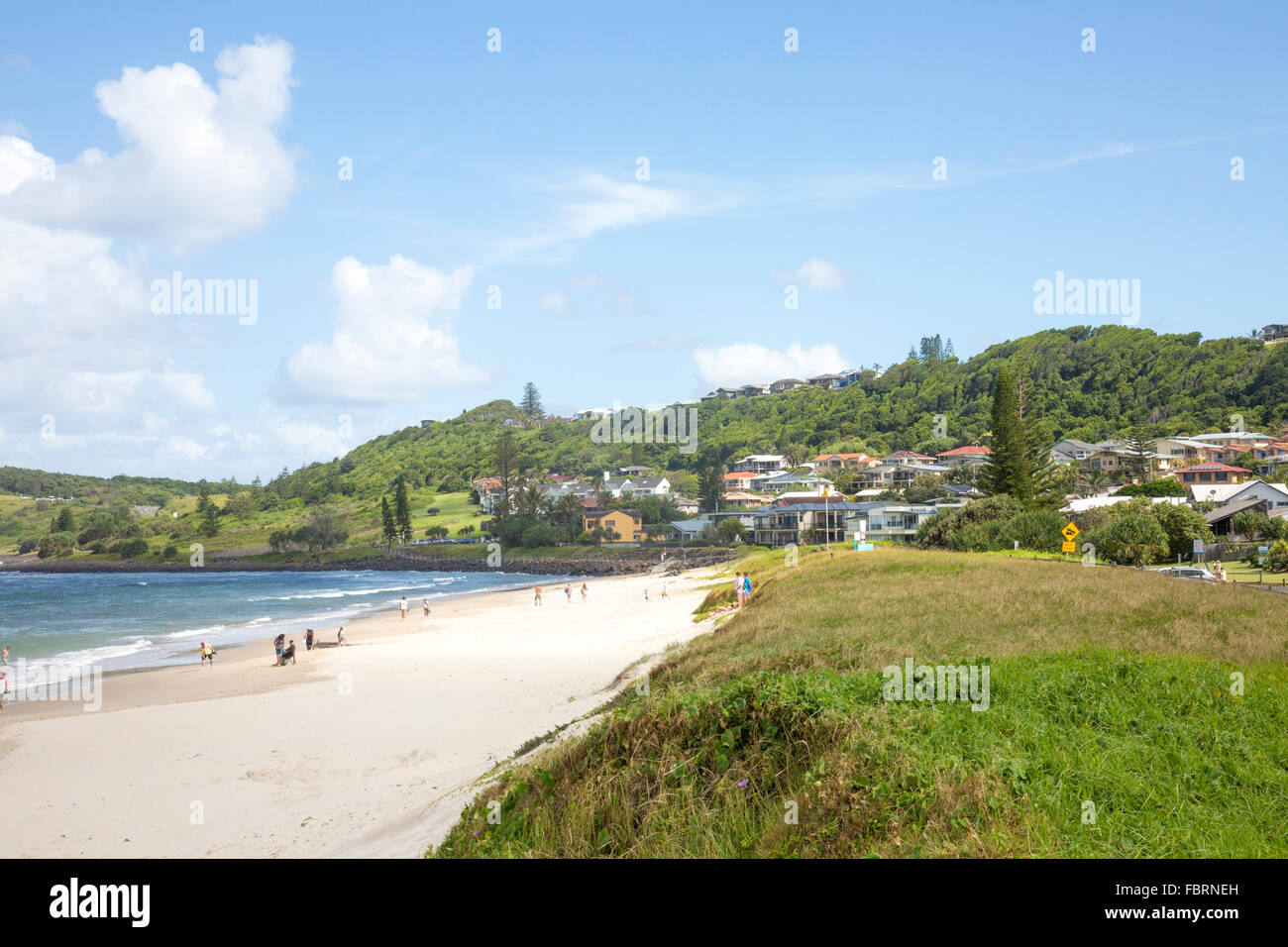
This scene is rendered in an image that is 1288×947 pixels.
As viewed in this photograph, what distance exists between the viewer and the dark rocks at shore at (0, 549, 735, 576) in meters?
85.3

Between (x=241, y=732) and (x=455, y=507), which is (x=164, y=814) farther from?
(x=455, y=507)

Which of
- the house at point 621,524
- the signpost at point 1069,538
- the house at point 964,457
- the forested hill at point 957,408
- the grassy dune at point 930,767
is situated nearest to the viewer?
the grassy dune at point 930,767

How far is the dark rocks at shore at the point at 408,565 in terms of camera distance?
85.3m

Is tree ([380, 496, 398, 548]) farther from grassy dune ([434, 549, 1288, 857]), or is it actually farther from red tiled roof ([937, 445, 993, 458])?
grassy dune ([434, 549, 1288, 857])

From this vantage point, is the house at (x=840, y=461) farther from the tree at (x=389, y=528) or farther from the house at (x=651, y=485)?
the tree at (x=389, y=528)

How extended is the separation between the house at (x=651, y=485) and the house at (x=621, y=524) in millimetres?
16405

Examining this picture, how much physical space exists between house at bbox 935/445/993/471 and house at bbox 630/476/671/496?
4099cm

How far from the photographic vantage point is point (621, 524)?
10794cm

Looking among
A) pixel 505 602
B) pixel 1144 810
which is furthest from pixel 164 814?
pixel 505 602

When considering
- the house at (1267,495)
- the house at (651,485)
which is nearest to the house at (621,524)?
the house at (651,485)

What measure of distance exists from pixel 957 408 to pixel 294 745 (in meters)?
142

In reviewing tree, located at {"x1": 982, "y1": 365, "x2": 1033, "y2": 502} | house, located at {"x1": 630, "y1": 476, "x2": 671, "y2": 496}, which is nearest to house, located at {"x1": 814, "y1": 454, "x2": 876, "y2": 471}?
house, located at {"x1": 630, "y1": 476, "x2": 671, "y2": 496}

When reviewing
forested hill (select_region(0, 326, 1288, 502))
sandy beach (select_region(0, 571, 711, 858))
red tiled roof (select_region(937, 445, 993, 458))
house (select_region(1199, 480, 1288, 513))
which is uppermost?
forested hill (select_region(0, 326, 1288, 502))

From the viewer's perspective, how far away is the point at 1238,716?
722cm
